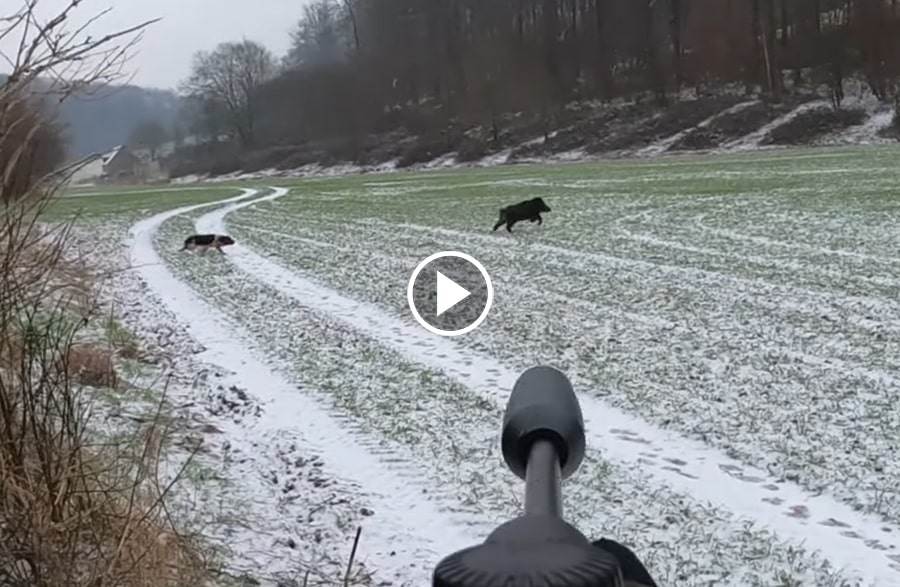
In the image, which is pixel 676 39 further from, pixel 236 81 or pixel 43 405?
pixel 43 405

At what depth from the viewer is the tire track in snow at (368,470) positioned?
15.6 ft

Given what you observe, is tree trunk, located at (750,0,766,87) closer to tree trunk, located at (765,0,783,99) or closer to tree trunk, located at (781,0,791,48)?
tree trunk, located at (765,0,783,99)

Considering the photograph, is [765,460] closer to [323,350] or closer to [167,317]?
[323,350]

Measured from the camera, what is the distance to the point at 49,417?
334 centimetres

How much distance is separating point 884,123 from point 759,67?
504 inches

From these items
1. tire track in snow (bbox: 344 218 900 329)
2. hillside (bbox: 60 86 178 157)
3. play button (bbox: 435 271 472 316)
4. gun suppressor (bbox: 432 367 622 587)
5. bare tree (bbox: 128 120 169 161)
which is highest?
bare tree (bbox: 128 120 169 161)

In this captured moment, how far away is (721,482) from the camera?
5652 mm

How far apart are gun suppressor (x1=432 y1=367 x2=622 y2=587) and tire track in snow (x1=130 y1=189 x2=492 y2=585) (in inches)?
128

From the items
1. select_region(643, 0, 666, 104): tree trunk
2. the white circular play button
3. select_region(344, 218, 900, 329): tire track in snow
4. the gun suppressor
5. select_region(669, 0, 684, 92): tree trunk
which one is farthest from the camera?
select_region(669, 0, 684, 92): tree trunk

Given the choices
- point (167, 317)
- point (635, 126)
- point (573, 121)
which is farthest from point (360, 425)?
point (573, 121)

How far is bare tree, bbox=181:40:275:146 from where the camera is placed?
85375mm

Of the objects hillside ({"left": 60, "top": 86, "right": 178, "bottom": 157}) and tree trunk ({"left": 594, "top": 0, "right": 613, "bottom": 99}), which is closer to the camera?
hillside ({"left": 60, "top": 86, "right": 178, "bottom": 157})

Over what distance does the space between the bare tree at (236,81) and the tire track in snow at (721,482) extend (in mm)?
76100

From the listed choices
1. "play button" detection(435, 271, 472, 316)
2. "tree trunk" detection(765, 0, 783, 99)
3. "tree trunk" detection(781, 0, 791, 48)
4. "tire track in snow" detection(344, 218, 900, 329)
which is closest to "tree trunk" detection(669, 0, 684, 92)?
"tree trunk" detection(765, 0, 783, 99)
